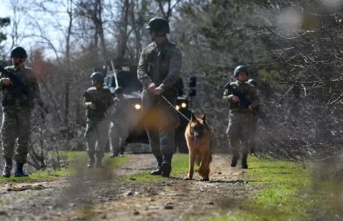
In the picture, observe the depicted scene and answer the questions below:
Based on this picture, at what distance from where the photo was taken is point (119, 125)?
74.1 ft

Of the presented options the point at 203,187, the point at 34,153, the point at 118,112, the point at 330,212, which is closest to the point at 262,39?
the point at 118,112

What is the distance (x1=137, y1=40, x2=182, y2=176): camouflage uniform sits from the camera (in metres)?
11.9

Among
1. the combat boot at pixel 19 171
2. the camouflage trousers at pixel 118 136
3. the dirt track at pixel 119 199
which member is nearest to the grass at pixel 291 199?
the dirt track at pixel 119 199

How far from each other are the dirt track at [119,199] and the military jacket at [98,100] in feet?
19.2

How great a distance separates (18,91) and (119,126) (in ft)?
33.0

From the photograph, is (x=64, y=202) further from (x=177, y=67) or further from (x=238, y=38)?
(x=238, y=38)

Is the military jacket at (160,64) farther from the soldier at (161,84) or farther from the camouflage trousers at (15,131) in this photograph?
the camouflage trousers at (15,131)

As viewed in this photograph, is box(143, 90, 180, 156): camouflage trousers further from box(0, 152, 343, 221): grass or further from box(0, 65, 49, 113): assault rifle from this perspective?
box(0, 65, 49, 113): assault rifle

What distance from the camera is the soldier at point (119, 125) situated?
2200cm

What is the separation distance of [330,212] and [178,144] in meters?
18.5

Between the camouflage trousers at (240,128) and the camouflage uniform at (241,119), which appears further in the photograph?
the camouflage trousers at (240,128)

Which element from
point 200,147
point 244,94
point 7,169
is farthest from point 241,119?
point 7,169

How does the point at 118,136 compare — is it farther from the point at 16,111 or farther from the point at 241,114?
the point at 16,111

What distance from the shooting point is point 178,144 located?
26.9m
